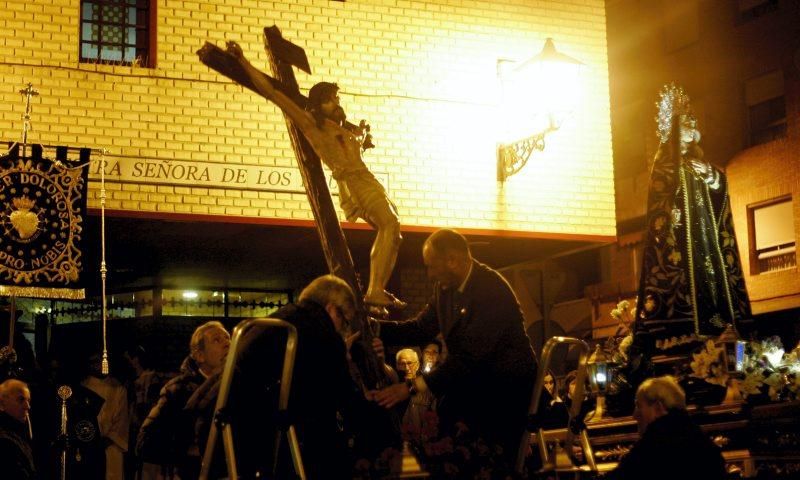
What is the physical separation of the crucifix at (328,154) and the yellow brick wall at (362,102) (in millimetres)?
5767

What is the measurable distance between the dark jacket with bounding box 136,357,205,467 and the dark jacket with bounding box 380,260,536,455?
2.17 metres

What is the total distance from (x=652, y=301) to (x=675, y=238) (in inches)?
24.2

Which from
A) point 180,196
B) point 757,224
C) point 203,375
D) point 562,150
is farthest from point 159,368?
point 757,224

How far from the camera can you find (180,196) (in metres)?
15.1

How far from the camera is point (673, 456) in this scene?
24.7ft

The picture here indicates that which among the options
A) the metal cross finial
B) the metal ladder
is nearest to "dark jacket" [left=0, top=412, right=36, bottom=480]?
the metal ladder

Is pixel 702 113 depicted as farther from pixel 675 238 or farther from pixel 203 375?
pixel 203 375

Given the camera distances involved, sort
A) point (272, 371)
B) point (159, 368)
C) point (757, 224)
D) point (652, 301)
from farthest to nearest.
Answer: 1. point (757, 224)
2. point (159, 368)
3. point (652, 301)
4. point (272, 371)

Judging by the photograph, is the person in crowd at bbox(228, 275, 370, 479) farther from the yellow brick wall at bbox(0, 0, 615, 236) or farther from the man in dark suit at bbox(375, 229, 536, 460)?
the yellow brick wall at bbox(0, 0, 615, 236)

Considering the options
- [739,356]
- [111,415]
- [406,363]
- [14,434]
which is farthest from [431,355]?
[14,434]

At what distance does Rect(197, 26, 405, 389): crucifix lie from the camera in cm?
906

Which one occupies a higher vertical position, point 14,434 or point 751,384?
point 751,384

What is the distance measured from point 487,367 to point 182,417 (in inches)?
102

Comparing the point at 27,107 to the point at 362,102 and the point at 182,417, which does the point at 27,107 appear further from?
the point at 182,417
